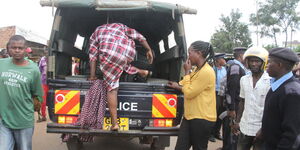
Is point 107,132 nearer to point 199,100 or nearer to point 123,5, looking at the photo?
point 199,100

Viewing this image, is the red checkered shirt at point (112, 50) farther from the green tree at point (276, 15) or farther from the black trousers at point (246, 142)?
the green tree at point (276, 15)

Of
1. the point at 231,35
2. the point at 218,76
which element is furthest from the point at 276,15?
the point at 218,76

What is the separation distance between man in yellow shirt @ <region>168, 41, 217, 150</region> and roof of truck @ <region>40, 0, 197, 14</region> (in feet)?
2.79

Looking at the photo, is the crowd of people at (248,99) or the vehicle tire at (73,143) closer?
the crowd of people at (248,99)

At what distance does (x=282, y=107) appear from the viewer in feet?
6.64

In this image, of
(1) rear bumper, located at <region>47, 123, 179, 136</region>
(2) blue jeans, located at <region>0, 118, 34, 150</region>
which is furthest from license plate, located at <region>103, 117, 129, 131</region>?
(2) blue jeans, located at <region>0, 118, 34, 150</region>

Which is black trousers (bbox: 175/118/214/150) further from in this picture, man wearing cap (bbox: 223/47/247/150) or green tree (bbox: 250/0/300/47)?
green tree (bbox: 250/0/300/47)

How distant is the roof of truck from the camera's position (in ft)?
11.3

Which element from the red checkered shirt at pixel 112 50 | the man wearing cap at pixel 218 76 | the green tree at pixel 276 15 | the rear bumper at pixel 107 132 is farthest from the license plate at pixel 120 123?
the green tree at pixel 276 15

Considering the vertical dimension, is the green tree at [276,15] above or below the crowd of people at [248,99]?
above

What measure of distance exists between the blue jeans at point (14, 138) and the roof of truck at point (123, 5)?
154cm

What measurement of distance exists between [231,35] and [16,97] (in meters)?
40.3

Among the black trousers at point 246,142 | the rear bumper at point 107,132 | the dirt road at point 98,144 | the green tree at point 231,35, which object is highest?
the green tree at point 231,35

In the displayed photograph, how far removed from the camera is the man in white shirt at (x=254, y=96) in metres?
2.82
